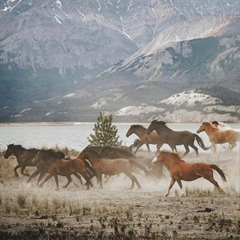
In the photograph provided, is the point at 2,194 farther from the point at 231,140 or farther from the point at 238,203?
the point at 231,140

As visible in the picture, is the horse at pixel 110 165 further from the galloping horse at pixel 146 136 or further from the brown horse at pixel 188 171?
the galloping horse at pixel 146 136

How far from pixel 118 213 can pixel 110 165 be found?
4.88 meters

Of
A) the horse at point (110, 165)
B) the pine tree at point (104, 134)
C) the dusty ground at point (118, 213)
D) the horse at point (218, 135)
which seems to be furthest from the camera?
the pine tree at point (104, 134)

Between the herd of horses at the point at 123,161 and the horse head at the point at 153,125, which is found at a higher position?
the horse head at the point at 153,125

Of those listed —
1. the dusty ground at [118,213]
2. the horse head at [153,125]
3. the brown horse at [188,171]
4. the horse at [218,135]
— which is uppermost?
the horse head at [153,125]

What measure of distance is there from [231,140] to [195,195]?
10.1m

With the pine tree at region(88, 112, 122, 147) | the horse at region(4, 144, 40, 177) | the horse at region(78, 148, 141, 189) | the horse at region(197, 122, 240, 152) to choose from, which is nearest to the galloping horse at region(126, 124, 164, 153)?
the horse at region(197, 122, 240, 152)

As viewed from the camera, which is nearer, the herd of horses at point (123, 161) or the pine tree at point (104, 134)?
the herd of horses at point (123, 161)

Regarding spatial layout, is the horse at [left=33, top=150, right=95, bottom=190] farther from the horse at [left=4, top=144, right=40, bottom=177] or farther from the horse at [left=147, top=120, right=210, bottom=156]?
the horse at [left=147, top=120, right=210, bottom=156]

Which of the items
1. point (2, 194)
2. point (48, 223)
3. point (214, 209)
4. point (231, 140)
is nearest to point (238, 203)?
point (214, 209)

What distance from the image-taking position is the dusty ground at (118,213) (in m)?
11.8

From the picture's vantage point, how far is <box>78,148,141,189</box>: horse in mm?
18719

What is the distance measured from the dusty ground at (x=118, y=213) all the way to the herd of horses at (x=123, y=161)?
1.95ft

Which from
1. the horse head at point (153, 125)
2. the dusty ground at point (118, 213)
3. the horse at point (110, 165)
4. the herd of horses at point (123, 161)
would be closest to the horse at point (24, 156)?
the herd of horses at point (123, 161)
